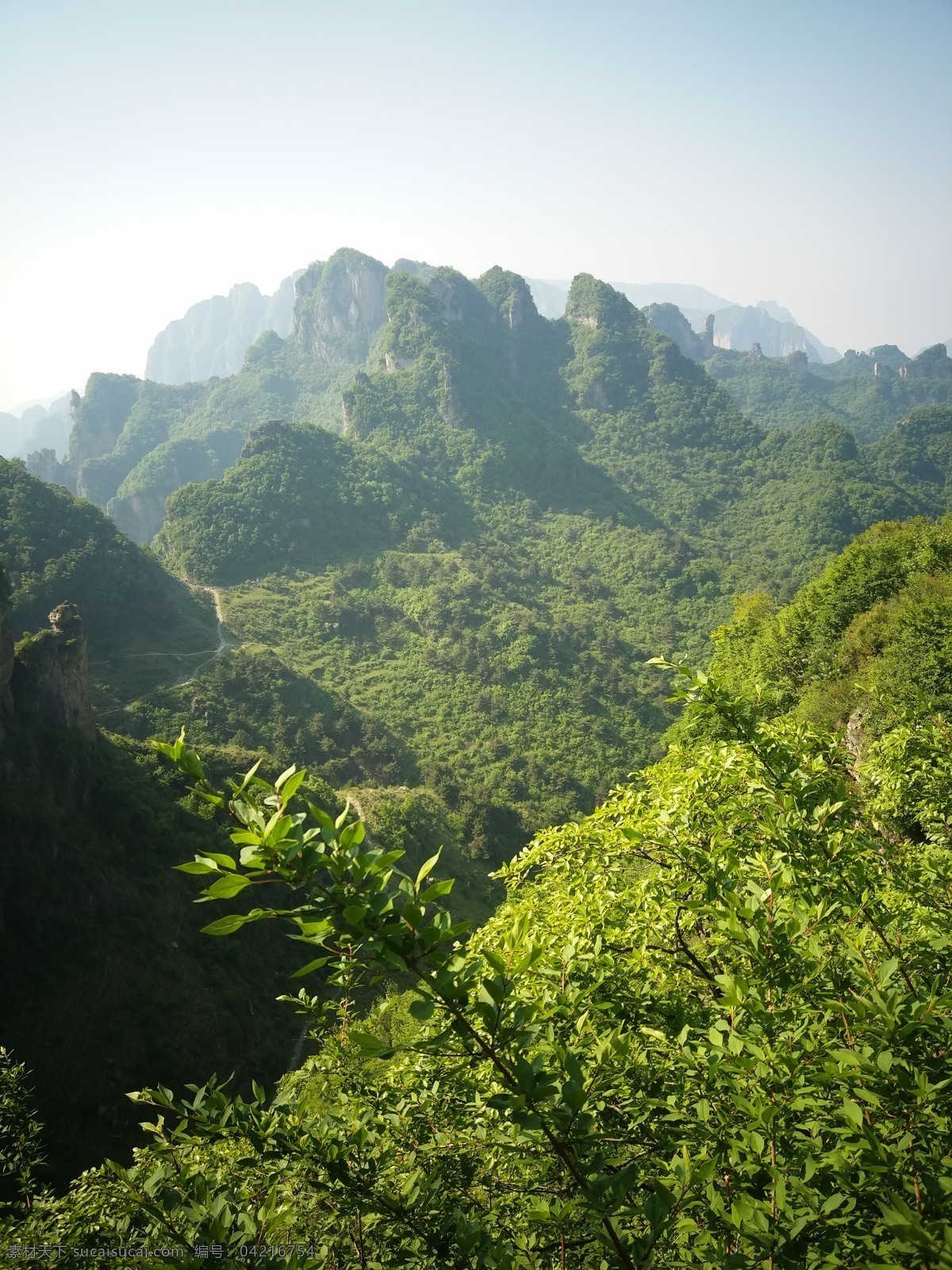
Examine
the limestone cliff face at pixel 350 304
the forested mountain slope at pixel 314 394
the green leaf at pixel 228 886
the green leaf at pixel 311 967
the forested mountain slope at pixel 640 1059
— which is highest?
the limestone cliff face at pixel 350 304

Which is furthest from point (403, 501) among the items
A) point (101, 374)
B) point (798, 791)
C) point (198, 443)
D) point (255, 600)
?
point (101, 374)

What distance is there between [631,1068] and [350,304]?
151m

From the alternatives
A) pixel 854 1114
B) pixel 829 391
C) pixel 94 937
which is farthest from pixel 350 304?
pixel 854 1114

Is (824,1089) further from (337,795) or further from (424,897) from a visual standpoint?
(337,795)

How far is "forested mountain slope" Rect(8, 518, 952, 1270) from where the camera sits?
6.56 feet

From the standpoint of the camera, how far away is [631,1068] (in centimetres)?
352

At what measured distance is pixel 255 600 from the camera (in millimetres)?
58969

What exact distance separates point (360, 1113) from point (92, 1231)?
1.72 m

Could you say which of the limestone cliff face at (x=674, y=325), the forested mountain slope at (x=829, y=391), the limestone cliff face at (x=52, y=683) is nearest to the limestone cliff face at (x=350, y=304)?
the limestone cliff face at (x=674, y=325)

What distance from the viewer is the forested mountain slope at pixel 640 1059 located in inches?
78.7

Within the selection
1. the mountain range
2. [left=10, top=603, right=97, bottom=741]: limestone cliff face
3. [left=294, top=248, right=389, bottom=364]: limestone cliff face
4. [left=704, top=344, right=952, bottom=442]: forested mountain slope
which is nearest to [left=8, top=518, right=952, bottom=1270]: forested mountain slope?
the mountain range

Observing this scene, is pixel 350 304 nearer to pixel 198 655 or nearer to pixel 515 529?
pixel 515 529

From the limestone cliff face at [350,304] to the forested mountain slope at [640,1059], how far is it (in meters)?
143

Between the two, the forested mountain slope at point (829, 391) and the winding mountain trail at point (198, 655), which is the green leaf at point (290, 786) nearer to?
the winding mountain trail at point (198, 655)
